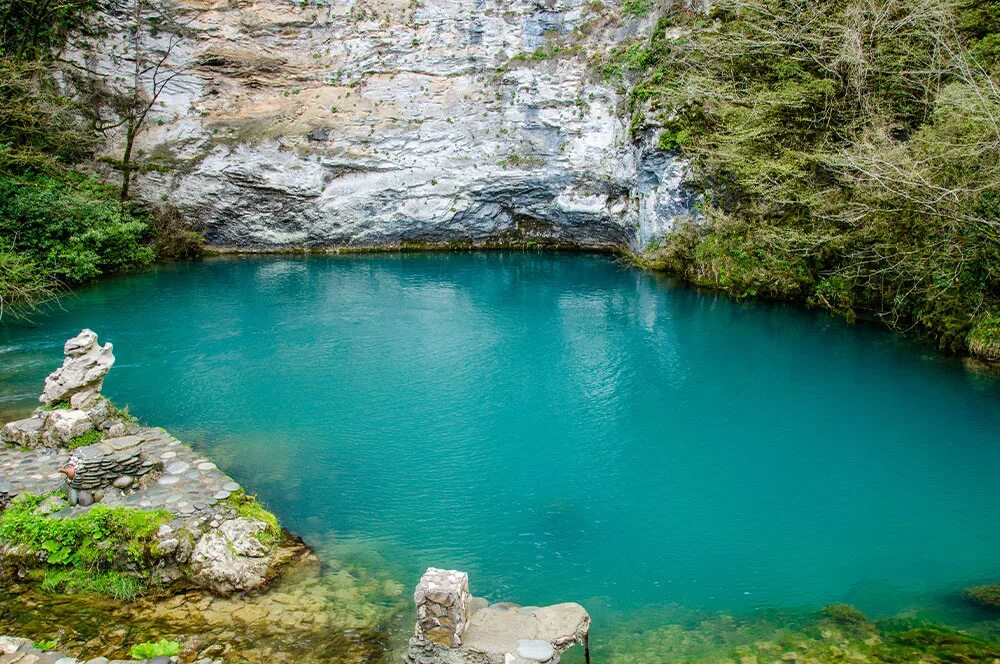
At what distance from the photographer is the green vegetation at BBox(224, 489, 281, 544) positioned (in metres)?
10.2

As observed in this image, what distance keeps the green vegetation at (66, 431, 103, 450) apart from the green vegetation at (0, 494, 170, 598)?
2.21m

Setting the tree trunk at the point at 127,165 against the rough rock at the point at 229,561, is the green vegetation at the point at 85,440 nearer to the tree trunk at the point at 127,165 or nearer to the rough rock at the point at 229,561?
the rough rock at the point at 229,561

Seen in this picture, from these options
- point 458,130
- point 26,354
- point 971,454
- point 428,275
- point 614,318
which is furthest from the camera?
point 458,130

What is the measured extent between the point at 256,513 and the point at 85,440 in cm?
397

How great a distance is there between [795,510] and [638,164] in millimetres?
20792

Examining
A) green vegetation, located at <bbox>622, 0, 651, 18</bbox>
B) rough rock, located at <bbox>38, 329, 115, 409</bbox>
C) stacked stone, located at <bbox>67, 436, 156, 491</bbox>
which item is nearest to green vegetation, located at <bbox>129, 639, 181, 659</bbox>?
stacked stone, located at <bbox>67, 436, 156, 491</bbox>

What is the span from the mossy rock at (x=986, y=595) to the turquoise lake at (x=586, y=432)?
0.24 metres

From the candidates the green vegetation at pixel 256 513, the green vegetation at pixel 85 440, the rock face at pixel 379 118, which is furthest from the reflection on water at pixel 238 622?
the rock face at pixel 379 118

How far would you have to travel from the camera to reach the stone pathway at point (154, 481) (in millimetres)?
10266

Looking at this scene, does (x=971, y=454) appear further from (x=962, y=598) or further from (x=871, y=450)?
(x=962, y=598)

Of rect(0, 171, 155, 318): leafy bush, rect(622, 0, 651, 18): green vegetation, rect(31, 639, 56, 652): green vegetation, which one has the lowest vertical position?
rect(31, 639, 56, 652): green vegetation

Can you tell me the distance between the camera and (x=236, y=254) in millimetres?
35281

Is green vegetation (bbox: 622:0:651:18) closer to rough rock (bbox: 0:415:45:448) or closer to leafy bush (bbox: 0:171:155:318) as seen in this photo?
leafy bush (bbox: 0:171:155:318)

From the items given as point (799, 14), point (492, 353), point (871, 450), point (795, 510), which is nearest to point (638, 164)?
point (799, 14)
